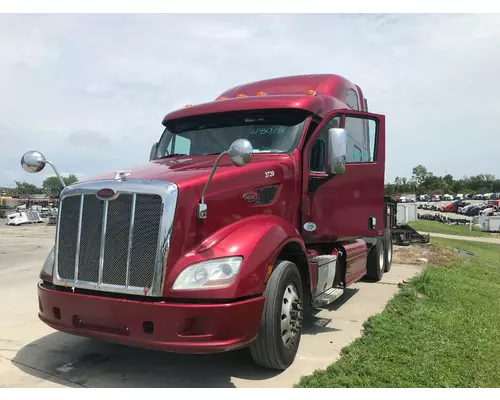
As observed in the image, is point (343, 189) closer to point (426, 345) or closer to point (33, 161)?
point (426, 345)

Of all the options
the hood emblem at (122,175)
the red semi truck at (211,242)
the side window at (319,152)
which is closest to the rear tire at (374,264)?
the red semi truck at (211,242)

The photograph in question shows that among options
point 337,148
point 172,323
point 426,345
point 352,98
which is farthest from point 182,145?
point 426,345

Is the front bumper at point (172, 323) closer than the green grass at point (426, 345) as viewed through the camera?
Yes

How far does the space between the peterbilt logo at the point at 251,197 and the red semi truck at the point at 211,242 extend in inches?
0.5

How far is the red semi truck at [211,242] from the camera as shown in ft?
11.4

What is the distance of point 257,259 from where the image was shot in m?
3.72

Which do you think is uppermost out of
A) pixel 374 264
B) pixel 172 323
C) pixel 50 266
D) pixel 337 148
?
pixel 337 148

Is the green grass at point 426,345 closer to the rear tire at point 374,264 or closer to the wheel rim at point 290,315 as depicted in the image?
the wheel rim at point 290,315

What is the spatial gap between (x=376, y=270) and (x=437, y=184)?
119301 millimetres

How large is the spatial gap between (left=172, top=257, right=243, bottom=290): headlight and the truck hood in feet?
2.39

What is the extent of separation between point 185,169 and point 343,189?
2153mm

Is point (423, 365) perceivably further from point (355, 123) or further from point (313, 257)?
point (355, 123)

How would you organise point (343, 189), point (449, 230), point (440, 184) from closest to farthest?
point (343, 189)
point (449, 230)
point (440, 184)

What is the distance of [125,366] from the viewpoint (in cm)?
416
